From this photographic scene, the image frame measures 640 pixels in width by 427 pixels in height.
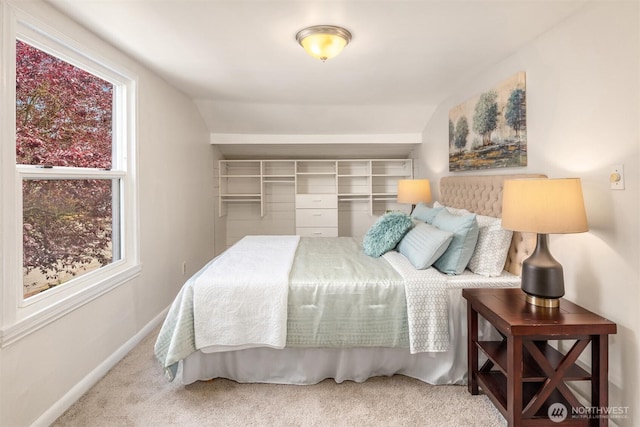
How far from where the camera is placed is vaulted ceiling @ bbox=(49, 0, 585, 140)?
1.92 meters

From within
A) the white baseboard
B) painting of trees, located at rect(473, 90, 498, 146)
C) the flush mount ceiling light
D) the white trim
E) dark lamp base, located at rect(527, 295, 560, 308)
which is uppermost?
the flush mount ceiling light

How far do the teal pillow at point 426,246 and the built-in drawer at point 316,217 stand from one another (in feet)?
8.93

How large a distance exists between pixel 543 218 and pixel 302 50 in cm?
191

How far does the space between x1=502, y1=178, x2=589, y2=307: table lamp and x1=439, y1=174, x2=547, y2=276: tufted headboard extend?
44 cm

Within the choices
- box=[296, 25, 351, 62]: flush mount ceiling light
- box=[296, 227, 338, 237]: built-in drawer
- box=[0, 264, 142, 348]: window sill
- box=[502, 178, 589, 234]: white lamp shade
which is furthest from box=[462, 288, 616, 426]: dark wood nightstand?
box=[296, 227, 338, 237]: built-in drawer

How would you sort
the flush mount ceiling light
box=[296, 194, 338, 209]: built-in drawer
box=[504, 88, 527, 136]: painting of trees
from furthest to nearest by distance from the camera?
box=[296, 194, 338, 209]: built-in drawer < box=[504, 88, 527, 136]: painting of trees < the flush mount ceiling light

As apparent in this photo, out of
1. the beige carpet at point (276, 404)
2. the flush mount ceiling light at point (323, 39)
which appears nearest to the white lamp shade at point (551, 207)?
the beige carpet at point (276, 404)

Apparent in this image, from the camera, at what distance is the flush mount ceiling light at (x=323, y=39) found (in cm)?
214

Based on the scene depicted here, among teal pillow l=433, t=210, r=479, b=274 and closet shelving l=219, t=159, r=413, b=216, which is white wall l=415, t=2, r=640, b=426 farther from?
closet shelving l=219, t=159, r=413, b=216

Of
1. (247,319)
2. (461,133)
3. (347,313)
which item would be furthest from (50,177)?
(461,133)

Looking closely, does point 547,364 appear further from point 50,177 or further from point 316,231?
point 316,231

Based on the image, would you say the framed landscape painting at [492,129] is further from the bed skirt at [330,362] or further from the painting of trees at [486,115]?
the bed skirt at [330,362]

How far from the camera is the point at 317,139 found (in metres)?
4.86

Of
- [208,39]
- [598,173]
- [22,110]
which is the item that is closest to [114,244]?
[22,110]
